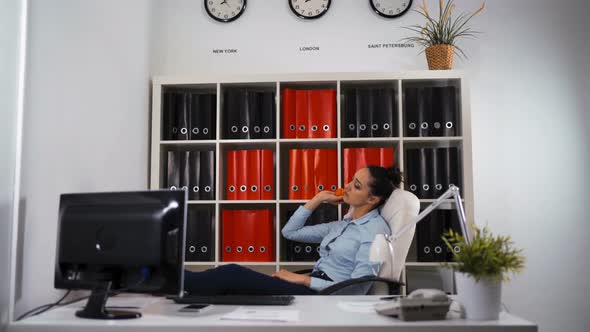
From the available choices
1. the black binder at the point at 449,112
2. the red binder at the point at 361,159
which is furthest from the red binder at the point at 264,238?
the black binder at the point at 449,112

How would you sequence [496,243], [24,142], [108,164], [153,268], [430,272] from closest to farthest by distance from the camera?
[496,243]
[153,268]
[24,142]
[108,164]
[430,272]

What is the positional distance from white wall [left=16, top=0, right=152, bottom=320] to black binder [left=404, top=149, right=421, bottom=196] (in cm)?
164

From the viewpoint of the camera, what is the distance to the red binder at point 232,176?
3.36m

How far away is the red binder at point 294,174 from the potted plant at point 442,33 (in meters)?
1.01

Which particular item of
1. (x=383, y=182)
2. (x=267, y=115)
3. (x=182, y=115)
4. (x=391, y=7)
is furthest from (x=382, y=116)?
(x=182, y=115)

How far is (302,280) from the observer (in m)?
2.59

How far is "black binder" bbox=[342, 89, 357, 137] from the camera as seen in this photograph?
3330mm

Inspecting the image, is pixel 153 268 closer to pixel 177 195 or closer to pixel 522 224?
pixel 177 195

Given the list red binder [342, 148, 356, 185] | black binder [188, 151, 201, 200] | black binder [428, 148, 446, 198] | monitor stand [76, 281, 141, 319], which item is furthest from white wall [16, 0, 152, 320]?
Result: black binder [428, 148, 446, 198]

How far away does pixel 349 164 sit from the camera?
10.8 ft

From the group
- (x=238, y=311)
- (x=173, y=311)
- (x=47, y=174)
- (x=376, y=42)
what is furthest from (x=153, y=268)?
(x=376, y=42)

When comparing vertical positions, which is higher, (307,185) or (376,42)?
(376,42)

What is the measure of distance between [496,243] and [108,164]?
1.82m

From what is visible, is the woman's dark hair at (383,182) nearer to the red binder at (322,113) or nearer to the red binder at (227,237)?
the red binder at (322,113)
